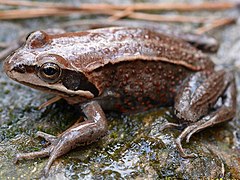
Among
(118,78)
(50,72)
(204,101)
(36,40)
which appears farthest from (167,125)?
(36,40)

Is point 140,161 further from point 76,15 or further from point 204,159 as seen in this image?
point 76,15

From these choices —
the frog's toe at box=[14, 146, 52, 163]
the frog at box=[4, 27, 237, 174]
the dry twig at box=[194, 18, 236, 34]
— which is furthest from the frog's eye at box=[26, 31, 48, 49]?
the dry twig at box=[194, 18, 236, 34]

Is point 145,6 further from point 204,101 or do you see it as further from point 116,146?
point 116,146

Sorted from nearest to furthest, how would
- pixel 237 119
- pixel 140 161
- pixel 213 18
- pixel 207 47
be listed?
pixel 140 161, pixel 237 119, pixel 207 47, pixel 213 18

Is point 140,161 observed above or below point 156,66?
below

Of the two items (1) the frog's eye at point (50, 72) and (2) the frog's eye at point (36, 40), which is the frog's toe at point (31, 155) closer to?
(1) the frog's eye at point (50, 72)

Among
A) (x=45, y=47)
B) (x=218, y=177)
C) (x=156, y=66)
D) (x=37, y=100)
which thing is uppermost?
(x=45, y=47)

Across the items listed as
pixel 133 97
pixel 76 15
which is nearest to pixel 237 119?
pixel 133 97
